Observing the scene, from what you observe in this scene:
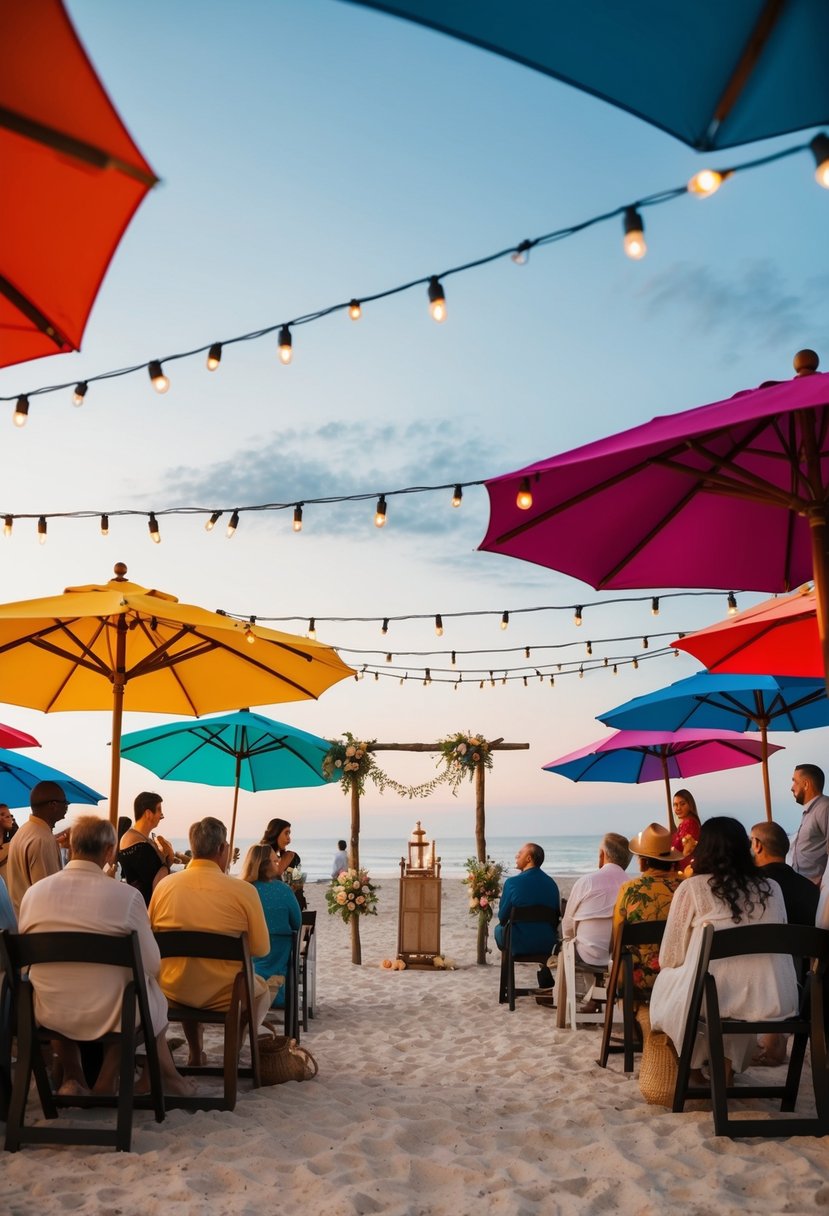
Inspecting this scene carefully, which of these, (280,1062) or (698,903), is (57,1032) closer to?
(280,1062)

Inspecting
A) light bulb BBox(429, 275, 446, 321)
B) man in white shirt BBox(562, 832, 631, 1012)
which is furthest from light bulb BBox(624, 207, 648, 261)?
man in white shirt BBox(562, 832, 631, 1012)

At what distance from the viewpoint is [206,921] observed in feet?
15.3

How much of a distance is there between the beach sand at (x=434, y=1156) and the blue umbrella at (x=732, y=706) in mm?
2799

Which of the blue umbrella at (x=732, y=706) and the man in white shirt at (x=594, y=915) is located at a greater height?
the blue umbrella at (x=732, y=706)

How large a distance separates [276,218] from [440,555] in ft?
26.5

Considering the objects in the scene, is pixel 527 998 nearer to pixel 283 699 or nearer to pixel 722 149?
pixel 283 699

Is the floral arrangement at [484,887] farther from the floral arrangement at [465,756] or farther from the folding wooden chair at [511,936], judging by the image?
the folding wooden chair at [511,936]

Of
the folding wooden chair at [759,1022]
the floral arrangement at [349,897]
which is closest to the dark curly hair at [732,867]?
the folding wooden chair at [759,1022]

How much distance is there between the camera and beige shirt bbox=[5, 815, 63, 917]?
543cm

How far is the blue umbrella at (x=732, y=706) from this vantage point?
715 centimetres

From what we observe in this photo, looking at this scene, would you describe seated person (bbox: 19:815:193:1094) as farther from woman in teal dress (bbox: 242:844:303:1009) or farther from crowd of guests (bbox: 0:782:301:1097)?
woman in teal dress (bbox: 242:844:303:1009)

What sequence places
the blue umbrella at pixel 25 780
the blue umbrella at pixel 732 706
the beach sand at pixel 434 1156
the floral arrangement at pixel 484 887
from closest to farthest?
the beach sand at pixel 434 1156
the blue umbrella at pixel 732 706
the blue umbrella at pixel 25 780
the floral arrangement at pixel 484 887

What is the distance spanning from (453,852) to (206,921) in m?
53.9

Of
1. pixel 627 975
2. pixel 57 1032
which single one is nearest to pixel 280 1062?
pixel 57 1032
